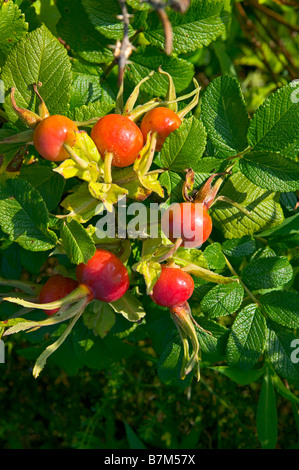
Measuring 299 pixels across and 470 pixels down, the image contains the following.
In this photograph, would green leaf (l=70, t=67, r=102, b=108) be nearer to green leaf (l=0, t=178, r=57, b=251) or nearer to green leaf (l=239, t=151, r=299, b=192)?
green leaf (l=0, t=178, r=57, b=251)

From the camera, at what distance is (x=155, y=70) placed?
0.90m

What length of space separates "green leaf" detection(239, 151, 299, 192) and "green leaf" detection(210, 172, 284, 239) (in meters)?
0.05

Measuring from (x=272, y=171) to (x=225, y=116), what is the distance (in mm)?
133

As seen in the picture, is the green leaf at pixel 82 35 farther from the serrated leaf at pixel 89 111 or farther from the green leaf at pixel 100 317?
the green leaf at pixel 100 317

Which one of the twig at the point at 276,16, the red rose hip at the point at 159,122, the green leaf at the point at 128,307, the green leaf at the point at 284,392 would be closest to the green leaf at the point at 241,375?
the green leaf at the point at 284,392

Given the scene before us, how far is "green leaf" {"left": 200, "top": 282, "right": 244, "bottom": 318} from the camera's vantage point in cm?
87

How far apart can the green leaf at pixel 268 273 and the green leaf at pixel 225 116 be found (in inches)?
9.2

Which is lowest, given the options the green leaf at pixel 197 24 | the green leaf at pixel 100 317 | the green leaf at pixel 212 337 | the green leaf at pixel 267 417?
the green leaf at pixel 267 417

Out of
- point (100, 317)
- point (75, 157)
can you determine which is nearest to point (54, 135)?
point (75, 157)

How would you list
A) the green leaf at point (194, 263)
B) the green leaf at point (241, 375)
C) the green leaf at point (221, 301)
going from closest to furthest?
the green leaf at point (194, 263)
the green leaf at point (221, 301)
the green leaf at point (241, 375)

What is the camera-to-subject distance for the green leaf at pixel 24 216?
0.75 m

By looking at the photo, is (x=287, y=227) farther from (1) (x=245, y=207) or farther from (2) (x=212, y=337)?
(2) (x=212, y=337)

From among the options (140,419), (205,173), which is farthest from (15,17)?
(140,419)

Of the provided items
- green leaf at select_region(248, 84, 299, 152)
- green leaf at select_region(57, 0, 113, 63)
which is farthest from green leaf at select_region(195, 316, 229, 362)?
green leaf at select_region(57, 0, 113, 63)
